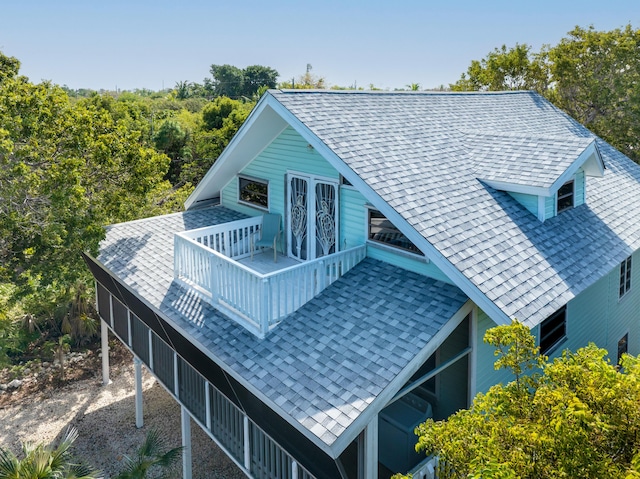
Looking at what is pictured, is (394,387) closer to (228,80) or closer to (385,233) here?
(385,233)

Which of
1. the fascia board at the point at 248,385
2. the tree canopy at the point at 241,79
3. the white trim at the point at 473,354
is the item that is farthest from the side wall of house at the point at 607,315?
the tree canopy at the point at 241,79

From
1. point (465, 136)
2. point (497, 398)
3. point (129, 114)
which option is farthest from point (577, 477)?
point (129, 114)

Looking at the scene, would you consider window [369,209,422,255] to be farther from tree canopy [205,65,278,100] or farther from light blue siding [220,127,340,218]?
tree canopy [205,65,278,100]

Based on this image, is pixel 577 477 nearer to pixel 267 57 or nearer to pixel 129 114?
pixel 129 114

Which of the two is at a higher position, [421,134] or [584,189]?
[421,134]

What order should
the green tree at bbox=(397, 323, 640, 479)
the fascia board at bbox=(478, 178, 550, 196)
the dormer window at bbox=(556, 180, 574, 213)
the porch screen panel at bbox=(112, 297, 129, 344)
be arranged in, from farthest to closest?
the porch screen panel at bbox=(112, 297, 129, 344), the dormer window at bbox=(556, 180, 574, 213), the fascia board at bbox=(478, 178, 550, 196), the green tree at bbox=(397, 323, 640, 479)

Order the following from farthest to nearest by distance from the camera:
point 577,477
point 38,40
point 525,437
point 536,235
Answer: point 38,40 → point 536,235 → point 525,437 → point 577,477

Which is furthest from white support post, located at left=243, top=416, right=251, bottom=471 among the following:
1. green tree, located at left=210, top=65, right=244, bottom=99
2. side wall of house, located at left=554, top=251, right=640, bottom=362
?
green tree, located at left=210, top=65, right=244, bottom=99
